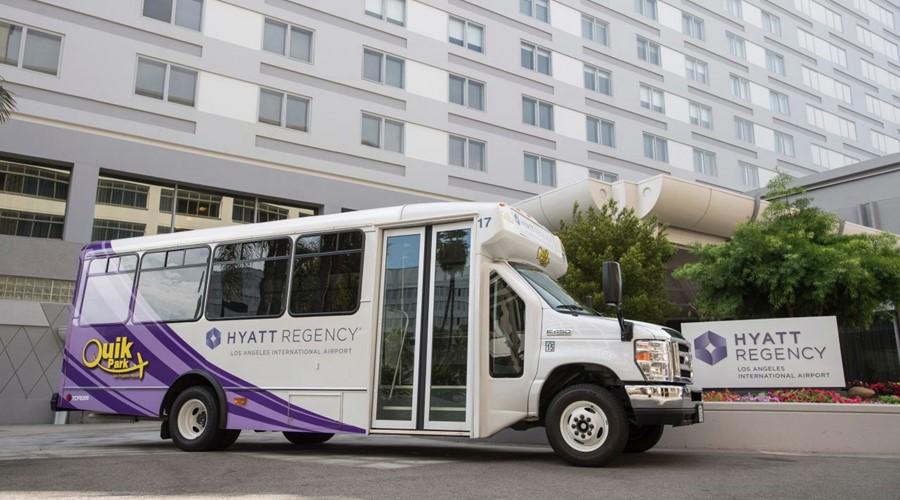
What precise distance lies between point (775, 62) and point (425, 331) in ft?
132

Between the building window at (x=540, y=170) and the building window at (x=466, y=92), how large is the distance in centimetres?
304

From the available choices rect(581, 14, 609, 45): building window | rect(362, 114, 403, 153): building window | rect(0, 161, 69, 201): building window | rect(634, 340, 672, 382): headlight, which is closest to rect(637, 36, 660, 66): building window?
rect(581, 14, 609, 45): building window

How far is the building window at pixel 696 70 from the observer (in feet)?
120

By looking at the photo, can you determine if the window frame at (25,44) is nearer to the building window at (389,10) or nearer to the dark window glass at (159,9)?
the dark window glass at (159,9)

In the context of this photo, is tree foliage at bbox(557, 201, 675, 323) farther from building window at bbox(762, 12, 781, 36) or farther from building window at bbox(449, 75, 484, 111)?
building window at bbox(762, 12, 781, 36)

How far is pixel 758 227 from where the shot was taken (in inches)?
568

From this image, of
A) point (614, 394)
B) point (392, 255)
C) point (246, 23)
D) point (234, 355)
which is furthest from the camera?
point (246, 23)

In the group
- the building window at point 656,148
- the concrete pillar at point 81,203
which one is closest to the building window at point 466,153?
the building window at point 656,148

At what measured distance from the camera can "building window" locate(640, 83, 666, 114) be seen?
3422 cm

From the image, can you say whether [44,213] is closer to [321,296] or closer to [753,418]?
[321,296]

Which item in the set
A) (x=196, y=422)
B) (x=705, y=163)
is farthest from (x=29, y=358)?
(x=705, y=163)

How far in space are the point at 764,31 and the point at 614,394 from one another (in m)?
40.0

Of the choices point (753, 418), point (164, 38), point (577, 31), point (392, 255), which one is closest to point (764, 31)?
point (577, 31)

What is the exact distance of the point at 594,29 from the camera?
3347 centimetres
